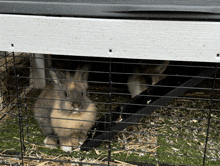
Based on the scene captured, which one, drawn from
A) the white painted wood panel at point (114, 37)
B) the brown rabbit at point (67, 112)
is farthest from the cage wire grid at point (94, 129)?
the white painted wood panel at point (114, 37)

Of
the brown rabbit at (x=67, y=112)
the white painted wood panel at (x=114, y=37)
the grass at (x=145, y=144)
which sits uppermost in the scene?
the white painted wood panel at (x=114, y=37)

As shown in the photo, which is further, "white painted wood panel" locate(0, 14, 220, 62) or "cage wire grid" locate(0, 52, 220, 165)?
"cage wire grid" locate(0, 52, 220, 165)

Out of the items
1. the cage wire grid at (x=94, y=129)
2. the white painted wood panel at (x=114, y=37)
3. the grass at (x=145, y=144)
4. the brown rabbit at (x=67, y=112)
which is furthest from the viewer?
the brown rabbit at (x=67, y=112)

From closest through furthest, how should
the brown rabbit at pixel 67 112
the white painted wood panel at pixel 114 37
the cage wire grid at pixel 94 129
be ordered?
the white painted wood panel at pixel 114 37 → the cage wire grid at pixel 94 129 → the brown rabbit at pixel 67 112

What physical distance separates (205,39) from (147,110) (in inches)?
48.4

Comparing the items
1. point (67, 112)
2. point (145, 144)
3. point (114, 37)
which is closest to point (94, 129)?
point (67, 112)

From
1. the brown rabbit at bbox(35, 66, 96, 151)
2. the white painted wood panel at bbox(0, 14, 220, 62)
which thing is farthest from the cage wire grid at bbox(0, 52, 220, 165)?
the white painted wood panel at bbox(0, 14, 220, 62)

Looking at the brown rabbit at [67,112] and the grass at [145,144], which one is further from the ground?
A: the brown rabbit at [67,112]

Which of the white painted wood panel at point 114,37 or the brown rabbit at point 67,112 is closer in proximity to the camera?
the white painted wood panel at point 114,37

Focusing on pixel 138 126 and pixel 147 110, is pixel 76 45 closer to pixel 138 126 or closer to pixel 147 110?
pixel 147 110

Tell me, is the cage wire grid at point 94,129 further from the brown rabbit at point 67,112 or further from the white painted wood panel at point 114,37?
the white painted wood panel at point 114,37

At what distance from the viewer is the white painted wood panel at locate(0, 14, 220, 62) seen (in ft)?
5.33

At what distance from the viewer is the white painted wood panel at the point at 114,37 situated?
1626mm

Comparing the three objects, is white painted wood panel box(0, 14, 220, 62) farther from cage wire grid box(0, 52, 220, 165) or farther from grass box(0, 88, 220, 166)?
grass box(0, 88, 220, 166)
